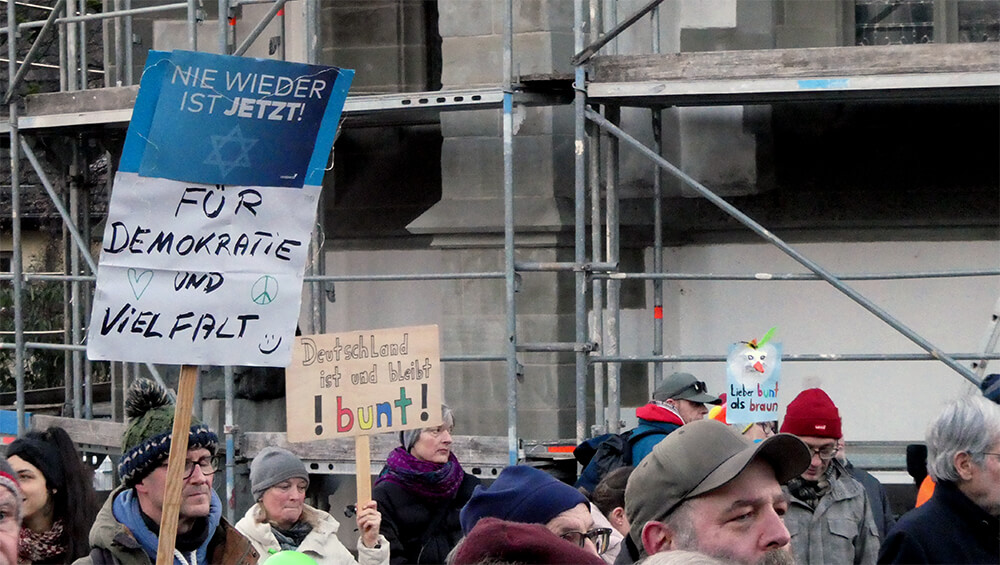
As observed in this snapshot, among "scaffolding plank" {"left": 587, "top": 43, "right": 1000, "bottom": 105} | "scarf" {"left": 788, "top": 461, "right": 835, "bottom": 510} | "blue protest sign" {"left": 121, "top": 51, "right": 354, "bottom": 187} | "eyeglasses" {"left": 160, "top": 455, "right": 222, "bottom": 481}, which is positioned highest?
"scaffolding plank" {"left": 587, "top": 43, "right": 1000, "bottom": 105}

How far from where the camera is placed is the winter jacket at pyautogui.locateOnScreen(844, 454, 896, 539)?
6.27 m

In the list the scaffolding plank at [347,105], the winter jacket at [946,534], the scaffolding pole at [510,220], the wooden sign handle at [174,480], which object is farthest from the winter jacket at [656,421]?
the wooden sign handle at [174,480]

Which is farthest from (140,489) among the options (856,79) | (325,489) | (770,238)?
(325,489)

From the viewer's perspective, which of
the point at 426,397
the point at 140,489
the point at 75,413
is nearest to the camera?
the point at 140,489

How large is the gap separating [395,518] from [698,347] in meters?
3.30

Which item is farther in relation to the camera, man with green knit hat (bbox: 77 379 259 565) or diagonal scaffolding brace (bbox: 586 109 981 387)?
diagonal scaffolding brace (bbox: 586 109 981 387)

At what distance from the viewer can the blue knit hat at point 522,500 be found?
415cm

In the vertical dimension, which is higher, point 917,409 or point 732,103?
point 732,103

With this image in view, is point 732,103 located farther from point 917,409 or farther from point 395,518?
point 395,518

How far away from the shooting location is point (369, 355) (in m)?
6.58

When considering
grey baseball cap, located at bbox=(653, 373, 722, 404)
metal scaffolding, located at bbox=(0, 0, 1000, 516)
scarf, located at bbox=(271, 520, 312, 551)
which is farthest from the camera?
metal scaffolding, located at bbox=(0, 0, 1000, 516)

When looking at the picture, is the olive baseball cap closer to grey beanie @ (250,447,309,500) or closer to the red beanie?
the red beanie

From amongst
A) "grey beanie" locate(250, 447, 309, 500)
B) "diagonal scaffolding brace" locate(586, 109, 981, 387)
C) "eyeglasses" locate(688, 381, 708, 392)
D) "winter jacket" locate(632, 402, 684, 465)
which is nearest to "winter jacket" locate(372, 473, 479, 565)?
"grey beanie" locate(250, 447, 309, 500)

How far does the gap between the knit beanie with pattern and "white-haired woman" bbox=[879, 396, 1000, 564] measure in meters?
1.98
